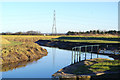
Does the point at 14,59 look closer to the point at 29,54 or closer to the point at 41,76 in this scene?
the point at 29,54

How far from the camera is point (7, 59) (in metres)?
25.2

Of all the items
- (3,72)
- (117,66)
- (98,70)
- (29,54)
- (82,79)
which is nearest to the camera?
(82,79)

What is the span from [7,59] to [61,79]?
12757mm

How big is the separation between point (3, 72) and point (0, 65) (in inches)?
120

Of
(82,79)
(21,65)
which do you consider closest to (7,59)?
(21,65)

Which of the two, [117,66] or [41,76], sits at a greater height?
[117,66]

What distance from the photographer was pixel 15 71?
2128 centimetres

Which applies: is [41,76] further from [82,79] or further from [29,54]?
[29,54]

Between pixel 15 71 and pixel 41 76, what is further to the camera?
pixel 15 71

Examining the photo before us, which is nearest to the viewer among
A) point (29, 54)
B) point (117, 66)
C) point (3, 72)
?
point (117, 66)

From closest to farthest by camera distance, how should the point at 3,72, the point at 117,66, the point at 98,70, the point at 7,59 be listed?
the point at 98,70, the point at 117,66, the point at 3,72, the point at 7,59

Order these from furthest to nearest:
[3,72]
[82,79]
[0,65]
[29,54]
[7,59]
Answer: [29,54]
[7,59]
[0,65]
[3,72]
[82,79]

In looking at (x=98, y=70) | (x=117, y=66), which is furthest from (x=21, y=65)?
(x=117, y=66)

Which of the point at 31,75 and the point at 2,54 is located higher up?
the point at 2,54
